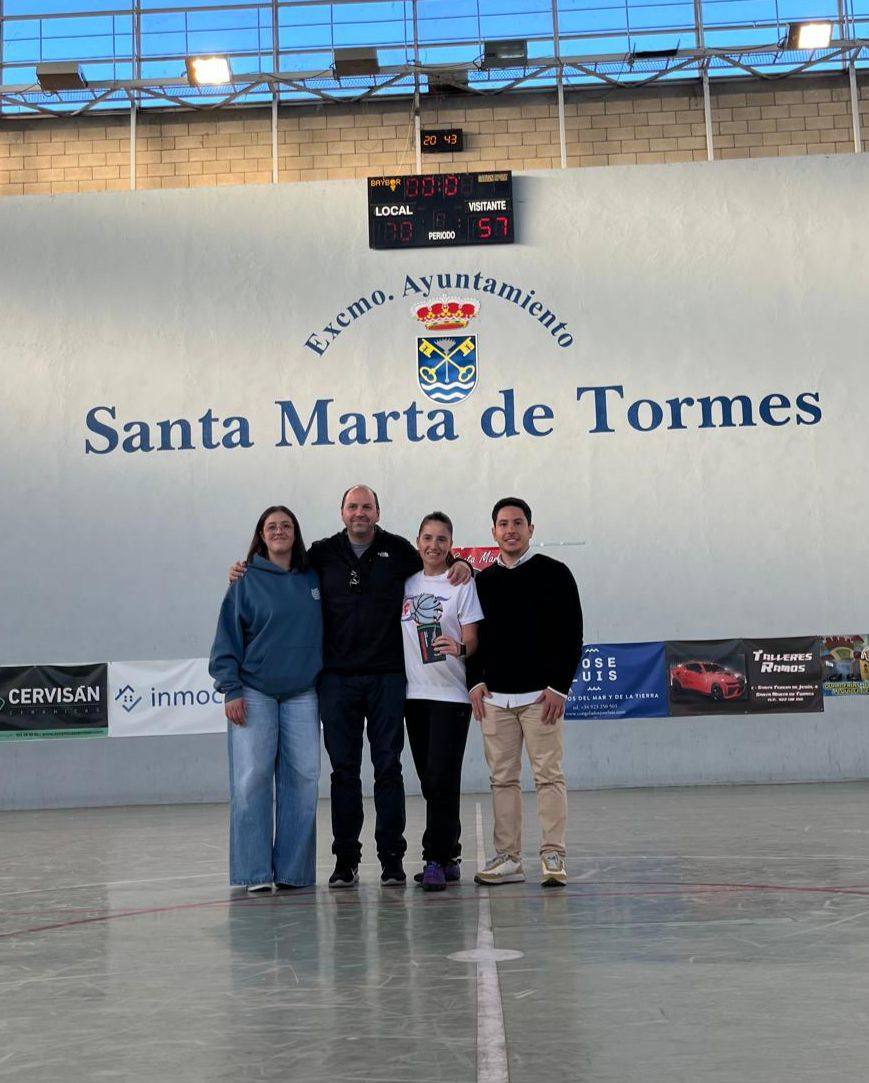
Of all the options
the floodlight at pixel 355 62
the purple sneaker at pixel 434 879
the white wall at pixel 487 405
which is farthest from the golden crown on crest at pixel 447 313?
the purple sneaker at pixel 434 879

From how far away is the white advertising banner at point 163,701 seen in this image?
1052cm

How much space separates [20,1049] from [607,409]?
888 cm

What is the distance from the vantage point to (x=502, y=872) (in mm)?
4504

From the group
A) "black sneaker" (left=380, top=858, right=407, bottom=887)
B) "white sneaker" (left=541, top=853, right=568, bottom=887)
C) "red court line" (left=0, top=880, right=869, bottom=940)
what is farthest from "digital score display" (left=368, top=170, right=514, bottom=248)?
"red court line" (left=0, top=880, right=869, bottom=940)

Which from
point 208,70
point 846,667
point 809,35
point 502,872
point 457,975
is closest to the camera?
point 457,975

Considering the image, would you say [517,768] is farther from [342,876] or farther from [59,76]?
[59,76]

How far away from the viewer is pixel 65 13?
37.4ft

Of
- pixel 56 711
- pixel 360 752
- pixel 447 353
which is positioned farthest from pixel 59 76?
pixel 360 752

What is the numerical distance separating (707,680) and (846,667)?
116 centimetres

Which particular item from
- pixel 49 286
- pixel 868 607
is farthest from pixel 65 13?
pixel 868 607

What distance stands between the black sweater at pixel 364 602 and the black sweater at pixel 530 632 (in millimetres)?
338

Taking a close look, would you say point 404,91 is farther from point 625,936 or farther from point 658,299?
point 625,936

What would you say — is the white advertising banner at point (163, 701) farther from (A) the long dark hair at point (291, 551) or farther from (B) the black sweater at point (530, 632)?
(B) the black sweater at point (530, 632)

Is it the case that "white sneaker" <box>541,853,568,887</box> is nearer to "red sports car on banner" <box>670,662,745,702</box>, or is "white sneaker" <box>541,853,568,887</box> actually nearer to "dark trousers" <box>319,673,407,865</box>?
"dark trousers" <box>319,673,407,865</box>
